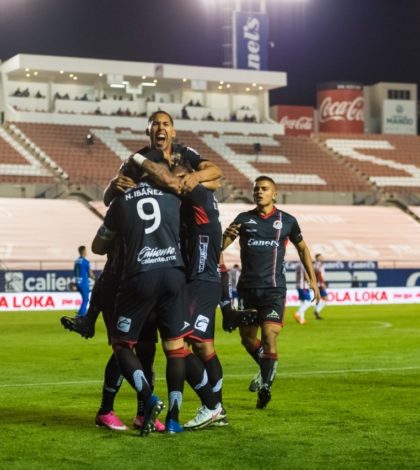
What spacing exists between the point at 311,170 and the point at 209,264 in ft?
182

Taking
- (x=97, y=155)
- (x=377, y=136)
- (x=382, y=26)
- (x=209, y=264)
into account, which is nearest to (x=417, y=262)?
(x=97, y=155)

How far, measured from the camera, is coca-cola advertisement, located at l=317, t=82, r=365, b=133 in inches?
3332

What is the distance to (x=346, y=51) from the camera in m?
87.2

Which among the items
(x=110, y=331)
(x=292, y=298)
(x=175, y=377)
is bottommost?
(x=292, y=298)

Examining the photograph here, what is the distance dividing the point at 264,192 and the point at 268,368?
187cm

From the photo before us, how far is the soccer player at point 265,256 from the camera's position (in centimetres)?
1202

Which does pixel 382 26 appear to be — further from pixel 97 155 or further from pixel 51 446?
pixel 51 446

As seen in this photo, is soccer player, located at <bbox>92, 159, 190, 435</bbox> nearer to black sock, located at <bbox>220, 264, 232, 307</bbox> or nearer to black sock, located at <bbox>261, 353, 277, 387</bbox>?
black sock, located at <bbox>220, 264, 232, 307</bbox>

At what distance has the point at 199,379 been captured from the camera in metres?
9.52

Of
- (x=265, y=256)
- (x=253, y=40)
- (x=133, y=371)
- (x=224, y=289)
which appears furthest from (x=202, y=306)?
(x=253, y=40)

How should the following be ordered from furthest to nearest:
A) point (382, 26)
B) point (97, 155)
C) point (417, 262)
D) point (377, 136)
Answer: point (382, 26)
point (377, 136)
point (97, 155)
point (417, 262)

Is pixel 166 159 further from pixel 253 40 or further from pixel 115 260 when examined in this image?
pixel 253 40

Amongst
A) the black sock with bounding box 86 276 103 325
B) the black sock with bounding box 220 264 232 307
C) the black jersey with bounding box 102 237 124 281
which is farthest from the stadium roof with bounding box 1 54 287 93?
the black jersey with bounding box 102 237 124 281

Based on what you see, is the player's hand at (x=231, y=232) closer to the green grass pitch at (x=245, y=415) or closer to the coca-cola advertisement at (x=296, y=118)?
the green grass pitch at (x=245, y=415)
